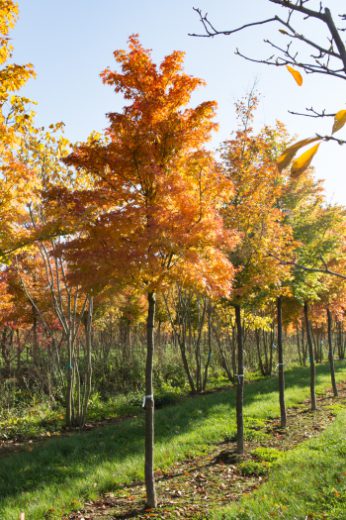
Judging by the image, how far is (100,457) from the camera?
7.12m

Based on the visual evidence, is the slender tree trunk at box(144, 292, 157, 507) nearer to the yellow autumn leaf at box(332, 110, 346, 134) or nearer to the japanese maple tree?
the japanese maple tree

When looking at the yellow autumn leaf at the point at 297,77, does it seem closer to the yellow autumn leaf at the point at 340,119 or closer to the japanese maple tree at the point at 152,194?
the yellow autumn leaf at the point at 340,119

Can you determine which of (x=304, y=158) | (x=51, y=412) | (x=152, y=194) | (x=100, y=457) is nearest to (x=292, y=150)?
(x=304, y=158)

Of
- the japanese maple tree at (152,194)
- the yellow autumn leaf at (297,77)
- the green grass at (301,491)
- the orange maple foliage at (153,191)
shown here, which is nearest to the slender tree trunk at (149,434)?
the japanese maple tree at (152,194)

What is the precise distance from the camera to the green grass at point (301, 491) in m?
4.34

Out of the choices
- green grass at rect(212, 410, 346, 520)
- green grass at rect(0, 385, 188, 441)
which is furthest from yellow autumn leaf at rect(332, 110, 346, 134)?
green grass at rect(0, 385, 188, 441)

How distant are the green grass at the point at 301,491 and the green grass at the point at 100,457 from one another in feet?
6.69

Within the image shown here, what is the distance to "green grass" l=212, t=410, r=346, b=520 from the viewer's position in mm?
4336

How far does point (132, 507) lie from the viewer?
5324 millimetres

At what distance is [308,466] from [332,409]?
5.49 metres

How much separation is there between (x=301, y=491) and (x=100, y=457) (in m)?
3.65

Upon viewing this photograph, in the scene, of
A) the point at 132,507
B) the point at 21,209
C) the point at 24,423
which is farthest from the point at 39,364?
the point at 132,507

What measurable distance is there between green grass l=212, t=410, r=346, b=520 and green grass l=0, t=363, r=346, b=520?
2038mm

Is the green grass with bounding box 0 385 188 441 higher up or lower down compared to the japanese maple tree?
lower down
